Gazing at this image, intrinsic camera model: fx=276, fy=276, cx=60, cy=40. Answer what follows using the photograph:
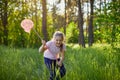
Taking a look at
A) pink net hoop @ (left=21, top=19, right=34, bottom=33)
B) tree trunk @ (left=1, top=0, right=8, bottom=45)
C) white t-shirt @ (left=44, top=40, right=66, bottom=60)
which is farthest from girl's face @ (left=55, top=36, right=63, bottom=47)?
tree trunk @ (left=1, top=0, right=8, bottom=45)

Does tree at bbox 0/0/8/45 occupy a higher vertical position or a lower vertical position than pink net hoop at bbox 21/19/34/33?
lower

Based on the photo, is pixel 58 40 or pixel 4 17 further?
pixel 4 17

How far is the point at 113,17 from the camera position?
6.01 metres

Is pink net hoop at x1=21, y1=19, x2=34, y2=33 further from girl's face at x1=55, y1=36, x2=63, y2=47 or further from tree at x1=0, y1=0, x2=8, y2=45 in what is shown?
tree at x1=0, y1=0, x2=8, y2=45

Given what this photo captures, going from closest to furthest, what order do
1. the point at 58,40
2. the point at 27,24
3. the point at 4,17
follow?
1. the point at 27,24
2. the point at 58,40
3. the point at 4,17

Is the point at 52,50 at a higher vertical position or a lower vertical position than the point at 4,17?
higher

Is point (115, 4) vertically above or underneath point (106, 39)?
above

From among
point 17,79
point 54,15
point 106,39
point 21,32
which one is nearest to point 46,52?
point 17,79

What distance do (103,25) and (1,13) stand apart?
19638mm

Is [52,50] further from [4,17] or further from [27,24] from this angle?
[4,17]

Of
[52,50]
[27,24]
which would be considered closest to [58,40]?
[52,50]

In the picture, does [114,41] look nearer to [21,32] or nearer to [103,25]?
[103,25]

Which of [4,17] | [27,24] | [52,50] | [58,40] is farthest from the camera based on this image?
[4,17]

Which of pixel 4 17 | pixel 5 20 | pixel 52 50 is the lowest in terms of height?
pixel 5 20
